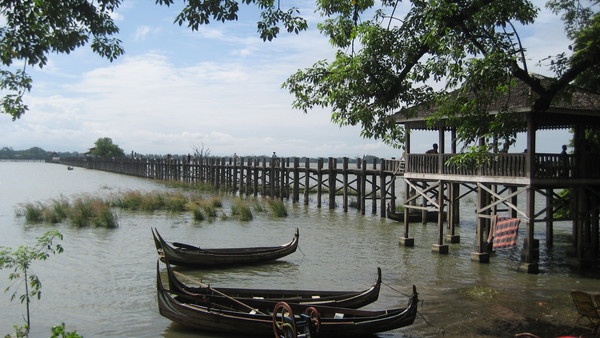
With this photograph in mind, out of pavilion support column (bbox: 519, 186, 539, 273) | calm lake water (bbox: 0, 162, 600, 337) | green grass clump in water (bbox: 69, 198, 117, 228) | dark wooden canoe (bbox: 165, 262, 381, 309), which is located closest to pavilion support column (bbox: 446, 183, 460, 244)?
calm lake water (bbox: 0, 162, 600, 337)

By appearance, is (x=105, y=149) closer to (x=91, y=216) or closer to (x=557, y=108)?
(x=91, y=216)

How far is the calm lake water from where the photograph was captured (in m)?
10.6

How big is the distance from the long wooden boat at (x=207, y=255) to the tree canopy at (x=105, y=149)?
103m

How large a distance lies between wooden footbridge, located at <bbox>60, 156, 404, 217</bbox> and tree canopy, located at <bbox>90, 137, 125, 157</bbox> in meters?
35.1

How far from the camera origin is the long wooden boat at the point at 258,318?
9117mm

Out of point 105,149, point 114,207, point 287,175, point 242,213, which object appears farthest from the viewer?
point 105,149

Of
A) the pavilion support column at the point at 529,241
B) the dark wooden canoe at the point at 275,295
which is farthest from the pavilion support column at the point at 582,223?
the dark wooden canoe at the point at 275,295

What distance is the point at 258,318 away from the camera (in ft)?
30.1

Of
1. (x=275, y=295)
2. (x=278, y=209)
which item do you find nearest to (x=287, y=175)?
(x=278, y=209)

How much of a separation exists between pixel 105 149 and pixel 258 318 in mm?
109997

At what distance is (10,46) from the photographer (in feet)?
24.5

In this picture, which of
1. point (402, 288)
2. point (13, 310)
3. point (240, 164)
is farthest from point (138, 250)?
point (240, 164)

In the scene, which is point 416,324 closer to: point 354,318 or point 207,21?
point 354,318

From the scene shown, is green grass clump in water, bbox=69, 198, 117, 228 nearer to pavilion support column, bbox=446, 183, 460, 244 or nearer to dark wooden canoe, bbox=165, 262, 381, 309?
dark wooden canoe, bbox=165, 262, 381, 309
